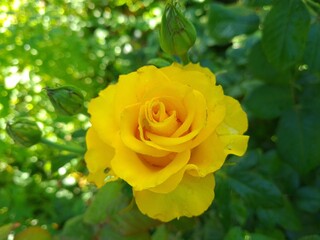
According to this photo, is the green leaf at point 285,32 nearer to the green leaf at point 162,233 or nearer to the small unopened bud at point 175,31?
the small unopened bud at point 175,31

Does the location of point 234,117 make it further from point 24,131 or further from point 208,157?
point 24,131

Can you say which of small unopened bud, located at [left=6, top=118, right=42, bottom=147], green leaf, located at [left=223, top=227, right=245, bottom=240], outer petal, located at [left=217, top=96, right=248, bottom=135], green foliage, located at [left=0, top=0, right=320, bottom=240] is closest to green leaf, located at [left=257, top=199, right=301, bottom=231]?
green foliage, located at [left=0, top=0, right=320, bottom=240]

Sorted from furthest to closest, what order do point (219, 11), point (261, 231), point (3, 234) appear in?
point (219, 11), point (261, 231), point (3, 234)

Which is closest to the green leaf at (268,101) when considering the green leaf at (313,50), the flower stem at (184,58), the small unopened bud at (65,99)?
the green leaf at (313,50)

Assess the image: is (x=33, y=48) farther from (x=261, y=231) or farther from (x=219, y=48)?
(x=219, y=48)

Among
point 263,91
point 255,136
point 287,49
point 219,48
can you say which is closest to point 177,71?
point 287,49

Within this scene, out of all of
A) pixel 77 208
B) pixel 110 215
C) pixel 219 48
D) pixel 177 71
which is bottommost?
pixel 219 48

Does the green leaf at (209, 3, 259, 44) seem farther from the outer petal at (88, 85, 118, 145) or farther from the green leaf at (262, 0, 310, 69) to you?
the outer petal at (88, 85, 118, 145)
